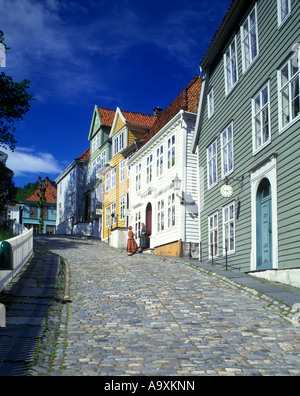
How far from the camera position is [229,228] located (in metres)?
18.3

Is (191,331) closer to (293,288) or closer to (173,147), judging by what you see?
(293,288)

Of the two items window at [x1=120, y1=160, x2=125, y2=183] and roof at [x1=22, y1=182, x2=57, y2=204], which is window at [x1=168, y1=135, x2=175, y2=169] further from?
roof at [x1=22, y1=182, x2=57, y2=204]

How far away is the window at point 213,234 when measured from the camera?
2004cm

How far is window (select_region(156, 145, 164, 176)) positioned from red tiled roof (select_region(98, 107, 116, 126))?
16677 millimetres

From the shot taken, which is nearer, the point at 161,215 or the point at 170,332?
the point at 170,332

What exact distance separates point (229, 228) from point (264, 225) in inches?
114

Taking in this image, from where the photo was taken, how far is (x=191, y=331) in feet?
29.2

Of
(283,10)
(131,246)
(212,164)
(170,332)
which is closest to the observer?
(170,332)

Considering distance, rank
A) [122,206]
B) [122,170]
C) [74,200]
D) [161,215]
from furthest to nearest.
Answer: [74,200], [122,170], [122,206], [161,215]

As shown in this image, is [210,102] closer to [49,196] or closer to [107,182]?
[107,182]

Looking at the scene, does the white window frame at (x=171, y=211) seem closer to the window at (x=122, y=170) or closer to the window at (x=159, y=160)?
the window at (x=159, y=160)

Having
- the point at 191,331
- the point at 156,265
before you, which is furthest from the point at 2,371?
the point at 156,265

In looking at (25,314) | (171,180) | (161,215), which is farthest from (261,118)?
(161,215)

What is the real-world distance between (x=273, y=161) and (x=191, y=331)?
23.9ft
